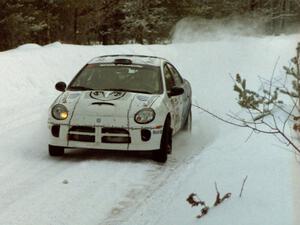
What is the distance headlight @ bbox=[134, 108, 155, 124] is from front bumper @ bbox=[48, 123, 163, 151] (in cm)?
10

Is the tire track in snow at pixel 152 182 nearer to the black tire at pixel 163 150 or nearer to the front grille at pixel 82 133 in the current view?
the black tire at pixel 163 150

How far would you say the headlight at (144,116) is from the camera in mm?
7977

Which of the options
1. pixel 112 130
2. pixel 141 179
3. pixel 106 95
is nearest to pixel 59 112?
pixel 106 95

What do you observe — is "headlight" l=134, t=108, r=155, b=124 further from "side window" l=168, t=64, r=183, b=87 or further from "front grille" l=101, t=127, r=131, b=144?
"side window" l=168, t=64, r=183, b=87

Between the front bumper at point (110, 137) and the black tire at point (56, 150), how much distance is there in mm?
209

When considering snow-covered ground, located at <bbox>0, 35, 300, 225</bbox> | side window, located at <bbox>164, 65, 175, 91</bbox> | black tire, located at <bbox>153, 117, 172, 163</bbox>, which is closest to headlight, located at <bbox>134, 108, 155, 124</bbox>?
black tire, located at <bbox>153, 117, 172, 163</bbox>

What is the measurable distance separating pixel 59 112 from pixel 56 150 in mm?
569

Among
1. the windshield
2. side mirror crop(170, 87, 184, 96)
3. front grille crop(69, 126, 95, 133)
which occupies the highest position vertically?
the windshield

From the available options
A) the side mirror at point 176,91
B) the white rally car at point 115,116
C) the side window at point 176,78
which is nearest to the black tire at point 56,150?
the white rally car at point 115,116

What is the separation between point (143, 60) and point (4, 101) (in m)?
4.07

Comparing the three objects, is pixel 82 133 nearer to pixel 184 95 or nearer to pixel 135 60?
pixel 135 60

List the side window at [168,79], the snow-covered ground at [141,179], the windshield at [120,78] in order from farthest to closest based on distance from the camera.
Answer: the side window at [168,79]
the windshield at [120,78]
the snow-covered ground at [141,179]

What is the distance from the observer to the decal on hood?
8.25 m

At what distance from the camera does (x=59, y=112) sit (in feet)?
26.7
